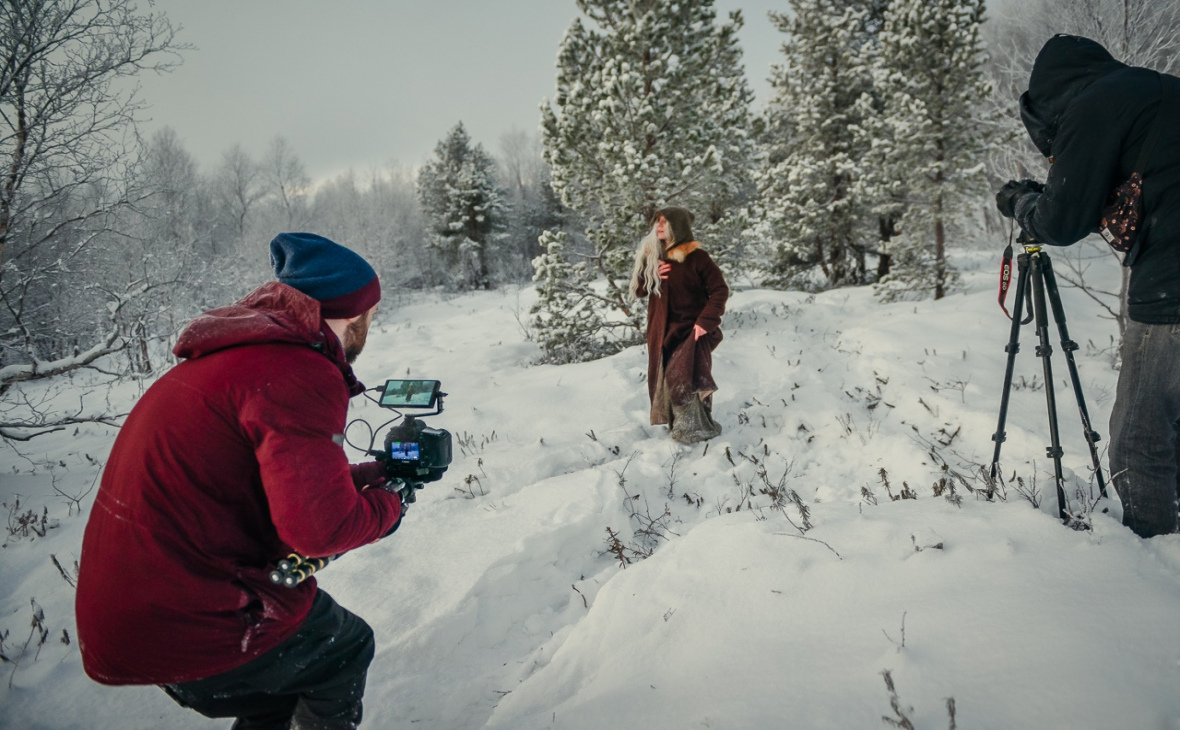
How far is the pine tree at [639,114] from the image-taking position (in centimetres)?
770

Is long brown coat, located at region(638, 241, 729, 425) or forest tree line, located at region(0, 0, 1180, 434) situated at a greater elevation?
forest tree line, located at region(0, 0, 1180, 434)

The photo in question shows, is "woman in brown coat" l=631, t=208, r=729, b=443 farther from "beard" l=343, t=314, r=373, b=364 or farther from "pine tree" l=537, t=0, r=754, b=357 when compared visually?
"beard" l=343, t=314, r=373, b=364

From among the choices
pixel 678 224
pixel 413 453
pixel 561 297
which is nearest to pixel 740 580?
pixel 413 453

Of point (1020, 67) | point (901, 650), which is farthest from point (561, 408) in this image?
point (1020, 67)

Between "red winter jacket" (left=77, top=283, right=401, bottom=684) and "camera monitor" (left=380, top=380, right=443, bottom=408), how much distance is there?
18.0 inches

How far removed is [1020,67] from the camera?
22.2 feet

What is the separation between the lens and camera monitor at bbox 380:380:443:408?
6.39 feet

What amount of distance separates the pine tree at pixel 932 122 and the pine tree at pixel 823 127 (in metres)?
1.85

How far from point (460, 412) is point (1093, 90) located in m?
5.88

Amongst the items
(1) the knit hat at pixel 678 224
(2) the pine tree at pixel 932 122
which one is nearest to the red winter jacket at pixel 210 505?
(1) the knit hat at pixel 678 224

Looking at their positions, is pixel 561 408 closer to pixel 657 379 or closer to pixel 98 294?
pixel 657 379

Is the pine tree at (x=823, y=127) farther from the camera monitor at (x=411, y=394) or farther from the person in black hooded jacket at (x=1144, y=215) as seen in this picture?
the camera monitor at (x=411, y=394)

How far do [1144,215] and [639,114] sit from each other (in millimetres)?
6676

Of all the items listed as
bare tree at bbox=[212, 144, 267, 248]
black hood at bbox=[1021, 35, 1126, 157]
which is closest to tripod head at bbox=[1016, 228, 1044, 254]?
black hood at bbox=[1021, 35, 1126, 157]
